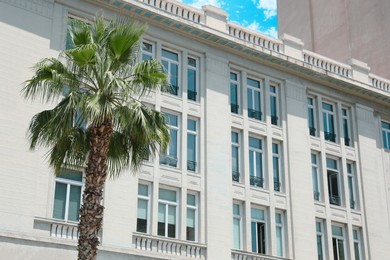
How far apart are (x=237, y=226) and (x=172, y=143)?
4705 millimetres

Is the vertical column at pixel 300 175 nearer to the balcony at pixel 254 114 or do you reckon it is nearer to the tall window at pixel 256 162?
the tall window at pixel 256 162

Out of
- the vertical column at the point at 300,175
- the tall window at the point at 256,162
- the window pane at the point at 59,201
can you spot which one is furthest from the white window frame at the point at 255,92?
the window pane at the point at 59,201

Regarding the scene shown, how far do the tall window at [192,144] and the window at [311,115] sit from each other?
7127 mm

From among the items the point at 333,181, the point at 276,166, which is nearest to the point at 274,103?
the point at 276,166

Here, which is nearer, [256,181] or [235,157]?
[235,157]

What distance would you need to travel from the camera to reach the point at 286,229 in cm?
3022

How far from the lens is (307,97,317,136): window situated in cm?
3334

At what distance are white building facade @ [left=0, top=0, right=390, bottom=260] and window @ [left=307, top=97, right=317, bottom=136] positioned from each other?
0.20 feet

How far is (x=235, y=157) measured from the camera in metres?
30.1

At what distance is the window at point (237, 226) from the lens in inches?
1128

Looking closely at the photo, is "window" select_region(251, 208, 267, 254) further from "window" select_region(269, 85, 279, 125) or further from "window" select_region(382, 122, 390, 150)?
"window" select_region(382, 122, 390, 150)

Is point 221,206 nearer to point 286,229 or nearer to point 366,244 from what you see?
point 286,229

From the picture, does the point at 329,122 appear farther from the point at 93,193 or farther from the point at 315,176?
the point at 93,193

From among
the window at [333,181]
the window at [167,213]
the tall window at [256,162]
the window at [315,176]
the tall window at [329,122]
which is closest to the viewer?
the window at [167,213]
